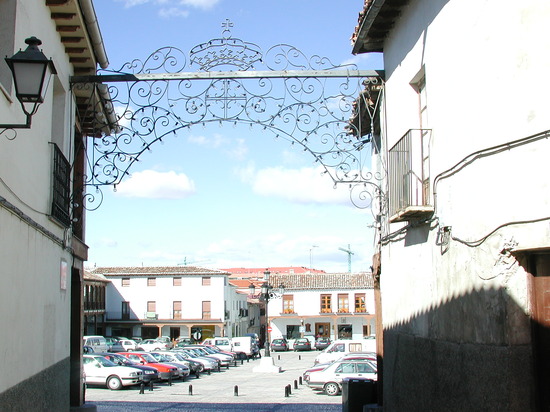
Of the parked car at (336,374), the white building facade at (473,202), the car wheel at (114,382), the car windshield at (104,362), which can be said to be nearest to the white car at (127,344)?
the car windshield at (104,362)

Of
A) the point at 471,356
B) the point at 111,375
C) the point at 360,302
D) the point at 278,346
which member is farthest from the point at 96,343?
the point at 471,356

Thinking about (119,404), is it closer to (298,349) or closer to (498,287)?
(498,287)

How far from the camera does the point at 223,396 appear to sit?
76.9 feet

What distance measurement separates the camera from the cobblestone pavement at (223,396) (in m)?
18.1

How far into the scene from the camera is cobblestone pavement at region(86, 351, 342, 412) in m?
18.1

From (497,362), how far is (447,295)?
142 centimetres

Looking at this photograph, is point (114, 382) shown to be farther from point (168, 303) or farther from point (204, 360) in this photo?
point (168, 303)

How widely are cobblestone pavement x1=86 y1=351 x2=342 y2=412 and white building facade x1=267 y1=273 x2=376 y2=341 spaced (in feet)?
97.9

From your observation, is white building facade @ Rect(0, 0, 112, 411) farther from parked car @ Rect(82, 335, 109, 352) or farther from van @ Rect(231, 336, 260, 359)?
van @ Rect(231, 336, 260, 359)

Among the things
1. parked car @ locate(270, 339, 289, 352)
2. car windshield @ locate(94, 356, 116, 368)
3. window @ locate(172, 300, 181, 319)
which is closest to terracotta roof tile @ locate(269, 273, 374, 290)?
parked car @ locate(270, 339, 289, 352)

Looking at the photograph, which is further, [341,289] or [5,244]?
[341,289]

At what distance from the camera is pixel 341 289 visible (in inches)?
2576

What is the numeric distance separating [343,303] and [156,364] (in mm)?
37021

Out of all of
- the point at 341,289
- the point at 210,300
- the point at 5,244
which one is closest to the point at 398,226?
the point at 5,244
